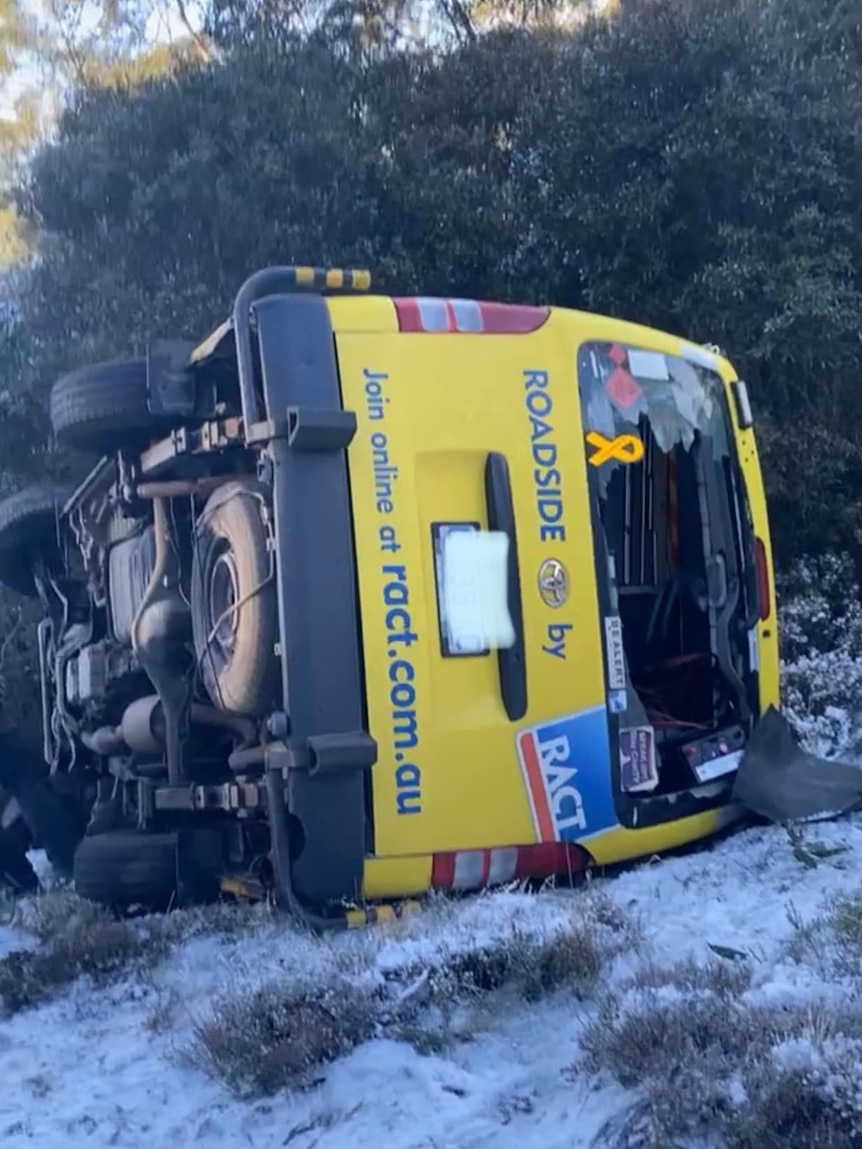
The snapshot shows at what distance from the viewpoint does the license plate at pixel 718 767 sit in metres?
5.41

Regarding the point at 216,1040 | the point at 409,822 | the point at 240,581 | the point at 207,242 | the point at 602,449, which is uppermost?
the point at 207,242

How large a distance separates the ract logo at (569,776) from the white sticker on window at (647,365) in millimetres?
1154

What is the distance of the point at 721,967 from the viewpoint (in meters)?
3.67

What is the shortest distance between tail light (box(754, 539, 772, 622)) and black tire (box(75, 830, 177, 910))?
2.14 meters

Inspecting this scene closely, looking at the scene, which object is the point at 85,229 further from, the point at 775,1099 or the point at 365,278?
the point at 775,1099

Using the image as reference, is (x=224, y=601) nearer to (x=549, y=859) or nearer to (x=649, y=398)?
(x=549, y=859)

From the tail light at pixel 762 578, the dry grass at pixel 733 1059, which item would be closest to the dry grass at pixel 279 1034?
the dry grass at pixel 733 1059

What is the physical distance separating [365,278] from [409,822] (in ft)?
5.82

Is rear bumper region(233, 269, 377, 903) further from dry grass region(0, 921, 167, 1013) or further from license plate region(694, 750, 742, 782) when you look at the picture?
license plate region(694, 750, 742, 782)

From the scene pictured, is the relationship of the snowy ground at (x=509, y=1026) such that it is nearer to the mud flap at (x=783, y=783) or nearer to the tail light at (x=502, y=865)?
the tail light at (x=502, y=865)

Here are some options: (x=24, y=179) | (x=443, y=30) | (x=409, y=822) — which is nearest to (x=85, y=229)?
(x=24, y=179)

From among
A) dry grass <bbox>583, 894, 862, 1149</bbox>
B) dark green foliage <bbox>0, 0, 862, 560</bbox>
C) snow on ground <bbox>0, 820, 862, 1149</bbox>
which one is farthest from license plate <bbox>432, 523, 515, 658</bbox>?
dark green foliage <bbox>0, 0, 862, 560</bbox>

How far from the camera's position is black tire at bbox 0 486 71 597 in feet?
24.6

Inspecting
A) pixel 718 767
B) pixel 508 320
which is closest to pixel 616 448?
pixel 508 320
